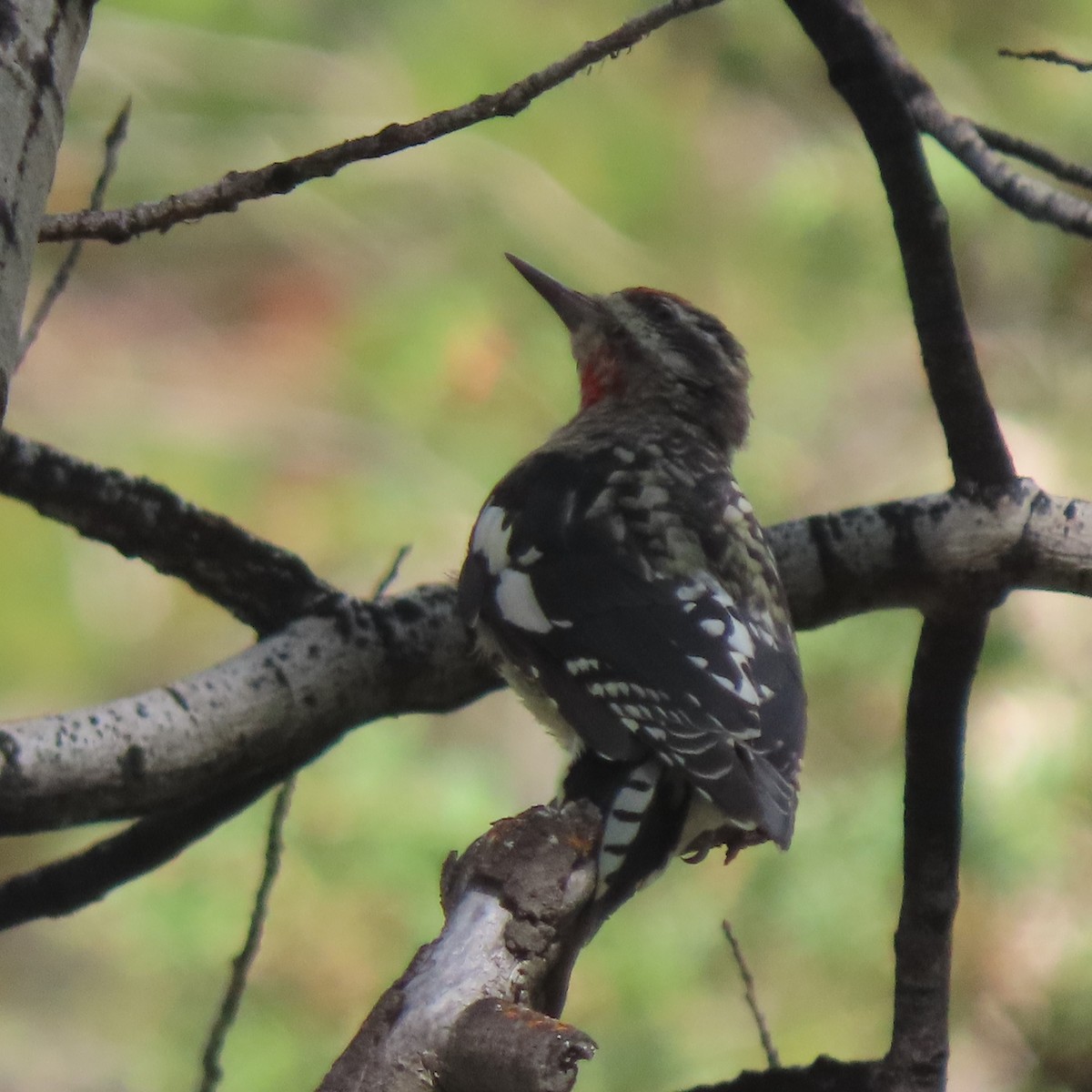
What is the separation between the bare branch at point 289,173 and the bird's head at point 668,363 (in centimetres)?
177

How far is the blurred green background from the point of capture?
3.91 meters

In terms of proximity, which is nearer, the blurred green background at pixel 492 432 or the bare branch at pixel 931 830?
the bare branch at pixel 931 830

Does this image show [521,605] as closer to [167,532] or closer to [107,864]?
[167,532]

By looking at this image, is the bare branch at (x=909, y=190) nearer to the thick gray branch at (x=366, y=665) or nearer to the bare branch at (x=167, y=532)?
the thick gray branch at (x=366, y=665)

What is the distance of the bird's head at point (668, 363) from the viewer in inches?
134

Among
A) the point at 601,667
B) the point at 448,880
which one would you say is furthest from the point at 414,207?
the point at 448,880

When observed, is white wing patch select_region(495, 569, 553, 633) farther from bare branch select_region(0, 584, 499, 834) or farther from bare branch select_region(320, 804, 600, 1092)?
bare branch select_region(320, 804, 600, 1092)

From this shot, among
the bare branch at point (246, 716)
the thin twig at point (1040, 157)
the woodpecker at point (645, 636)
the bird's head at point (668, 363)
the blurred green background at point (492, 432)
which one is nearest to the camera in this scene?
the bare branch at point (246, 716)

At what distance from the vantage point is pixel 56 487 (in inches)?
84.7

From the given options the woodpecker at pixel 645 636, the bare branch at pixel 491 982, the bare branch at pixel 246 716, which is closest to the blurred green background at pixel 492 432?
the woodpecker at pixel 645 636

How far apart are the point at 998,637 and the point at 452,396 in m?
2.14

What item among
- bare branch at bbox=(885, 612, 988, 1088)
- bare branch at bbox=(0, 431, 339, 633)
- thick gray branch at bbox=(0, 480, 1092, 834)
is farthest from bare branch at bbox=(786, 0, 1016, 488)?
bare branch at bbox=(0, 431, 339, 633)

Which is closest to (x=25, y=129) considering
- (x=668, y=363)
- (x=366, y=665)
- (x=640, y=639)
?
(x=366, y=665)

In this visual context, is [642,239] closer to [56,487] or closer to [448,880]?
[56,487]
